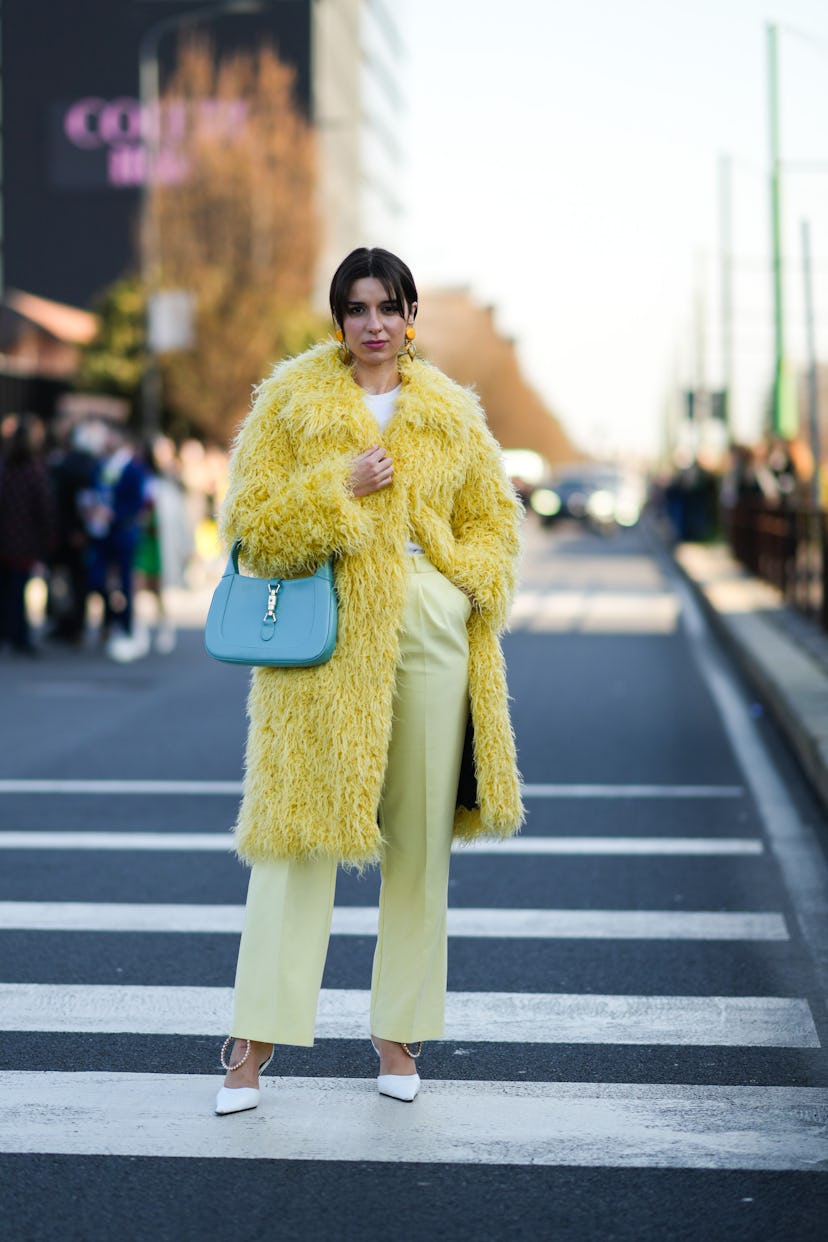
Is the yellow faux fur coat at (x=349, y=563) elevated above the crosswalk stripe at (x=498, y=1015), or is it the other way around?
the yellow faux fur coat at (x=349, y=563)

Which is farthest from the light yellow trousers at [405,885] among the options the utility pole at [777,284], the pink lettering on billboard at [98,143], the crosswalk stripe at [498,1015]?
the pink lettering on billboard at [98,143]

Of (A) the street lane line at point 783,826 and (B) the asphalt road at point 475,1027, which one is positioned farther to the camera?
(A) the street lane line at point 783,826

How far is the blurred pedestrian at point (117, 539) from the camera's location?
17.0m

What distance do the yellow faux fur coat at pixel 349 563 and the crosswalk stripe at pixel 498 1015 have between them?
93 cm

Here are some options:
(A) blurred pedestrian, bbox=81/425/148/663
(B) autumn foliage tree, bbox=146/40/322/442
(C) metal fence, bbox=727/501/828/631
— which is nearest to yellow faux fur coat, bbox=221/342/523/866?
(C) metal fence, bbox=727/501/828/631

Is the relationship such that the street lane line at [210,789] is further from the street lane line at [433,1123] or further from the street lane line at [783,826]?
the street lane line at [433,1123]

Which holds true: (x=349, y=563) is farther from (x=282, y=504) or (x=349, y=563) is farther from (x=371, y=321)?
(x=371, y=321)

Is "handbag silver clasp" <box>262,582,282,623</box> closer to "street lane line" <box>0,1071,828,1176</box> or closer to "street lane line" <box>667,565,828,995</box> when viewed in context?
"street lane line" <box>0,1071,828,1176</box>

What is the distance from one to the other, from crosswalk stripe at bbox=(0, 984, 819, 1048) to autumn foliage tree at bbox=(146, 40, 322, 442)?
44792 millimetres

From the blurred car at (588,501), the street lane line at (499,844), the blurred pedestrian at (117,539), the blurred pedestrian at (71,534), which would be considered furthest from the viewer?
the blurred car at (588,501)

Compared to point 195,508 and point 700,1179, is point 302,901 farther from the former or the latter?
point 195,508

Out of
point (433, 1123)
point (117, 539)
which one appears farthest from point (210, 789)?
point (117, 539)

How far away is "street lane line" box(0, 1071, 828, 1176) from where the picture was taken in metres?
4.42

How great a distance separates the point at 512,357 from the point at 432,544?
458ft
